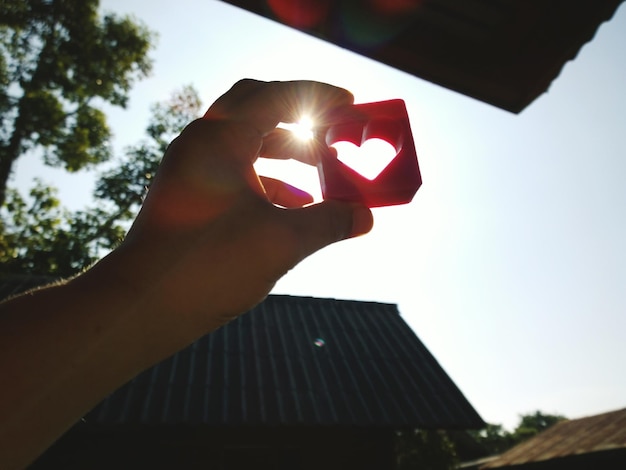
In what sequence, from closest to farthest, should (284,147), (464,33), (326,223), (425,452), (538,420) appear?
1. (326,223)
2. (464,33)
3. (284,147)
4. (425,452)
5. (538,420)

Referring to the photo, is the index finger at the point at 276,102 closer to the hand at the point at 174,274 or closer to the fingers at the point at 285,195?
the hand at the point at 174,274

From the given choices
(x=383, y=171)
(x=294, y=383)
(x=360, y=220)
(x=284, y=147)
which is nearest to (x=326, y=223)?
(x=360, y=220)

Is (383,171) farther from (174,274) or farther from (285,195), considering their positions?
(174,274)

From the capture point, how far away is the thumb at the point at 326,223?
135 cm

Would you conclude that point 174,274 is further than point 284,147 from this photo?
No

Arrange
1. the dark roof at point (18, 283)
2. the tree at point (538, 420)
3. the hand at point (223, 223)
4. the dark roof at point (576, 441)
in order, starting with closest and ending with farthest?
1. the hand at point (223, 223)
2. the dark roof at point (18, 283)
3. the dark roof at point (576, 441)
4. the tree at point (538, 420)

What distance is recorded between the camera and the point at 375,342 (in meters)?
8.53

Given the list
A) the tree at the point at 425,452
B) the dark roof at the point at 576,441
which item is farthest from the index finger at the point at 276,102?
the tree at the point at 425,452

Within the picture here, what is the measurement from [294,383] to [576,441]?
11.5 m

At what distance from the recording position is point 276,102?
1.60 m

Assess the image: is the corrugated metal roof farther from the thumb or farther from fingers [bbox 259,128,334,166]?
the thumb

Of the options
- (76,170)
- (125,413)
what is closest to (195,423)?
(125,413)

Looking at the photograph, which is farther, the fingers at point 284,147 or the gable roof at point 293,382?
the gable roof at point 293,382

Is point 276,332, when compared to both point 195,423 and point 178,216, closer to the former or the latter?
point 195,423
